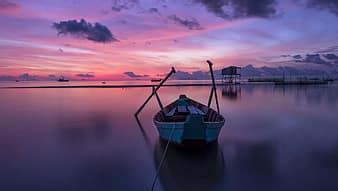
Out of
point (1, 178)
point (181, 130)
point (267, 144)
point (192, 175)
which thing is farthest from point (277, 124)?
point (1, 178)

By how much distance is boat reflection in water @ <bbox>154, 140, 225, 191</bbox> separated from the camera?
5.70m

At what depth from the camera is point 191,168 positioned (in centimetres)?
659

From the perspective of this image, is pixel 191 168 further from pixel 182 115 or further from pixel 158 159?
pixel 182 115

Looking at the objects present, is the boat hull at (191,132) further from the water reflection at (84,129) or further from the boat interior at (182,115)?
the water reflection at (84,129)

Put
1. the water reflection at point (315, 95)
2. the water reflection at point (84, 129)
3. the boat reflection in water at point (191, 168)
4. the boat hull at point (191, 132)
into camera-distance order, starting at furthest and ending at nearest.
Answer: the water reflection at point (315, 95), the water reflection at point (84, 129), the boat hull at point (191, 132), the boat reflection in water at point (191, 168)

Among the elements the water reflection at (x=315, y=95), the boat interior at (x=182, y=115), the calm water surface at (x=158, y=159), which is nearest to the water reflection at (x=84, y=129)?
the calm water surface at (x=158, y=159)

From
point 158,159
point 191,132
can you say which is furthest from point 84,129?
point 191,132

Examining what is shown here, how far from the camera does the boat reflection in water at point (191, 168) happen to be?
18.7 feet

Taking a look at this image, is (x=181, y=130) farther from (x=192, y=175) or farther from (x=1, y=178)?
(x=1, y=178)

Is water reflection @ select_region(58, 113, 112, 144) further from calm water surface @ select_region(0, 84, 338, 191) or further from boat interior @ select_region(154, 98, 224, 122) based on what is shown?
boat interior @ select_region(154, 98, 224, 122)

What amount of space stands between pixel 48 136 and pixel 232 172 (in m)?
7.31

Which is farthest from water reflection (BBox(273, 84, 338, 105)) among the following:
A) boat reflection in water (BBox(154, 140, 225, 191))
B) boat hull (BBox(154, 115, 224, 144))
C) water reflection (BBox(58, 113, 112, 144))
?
boat reflection in water (BBox(154, 140, 225, 191))

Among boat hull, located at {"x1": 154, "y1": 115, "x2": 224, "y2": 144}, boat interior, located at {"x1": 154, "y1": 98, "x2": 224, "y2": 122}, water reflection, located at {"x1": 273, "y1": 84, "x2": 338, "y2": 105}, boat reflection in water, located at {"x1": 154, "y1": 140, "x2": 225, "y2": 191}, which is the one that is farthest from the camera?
water reflection, located at {"x1": 273, "y1": 84, "x2": 338, "y2": 105}

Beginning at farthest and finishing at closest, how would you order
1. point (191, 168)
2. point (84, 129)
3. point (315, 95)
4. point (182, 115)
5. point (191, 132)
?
1. point (315, 95)
2. point (84, 129)
3. point (182, 115)
4. point (191, 132)
5. point (191, 168)
